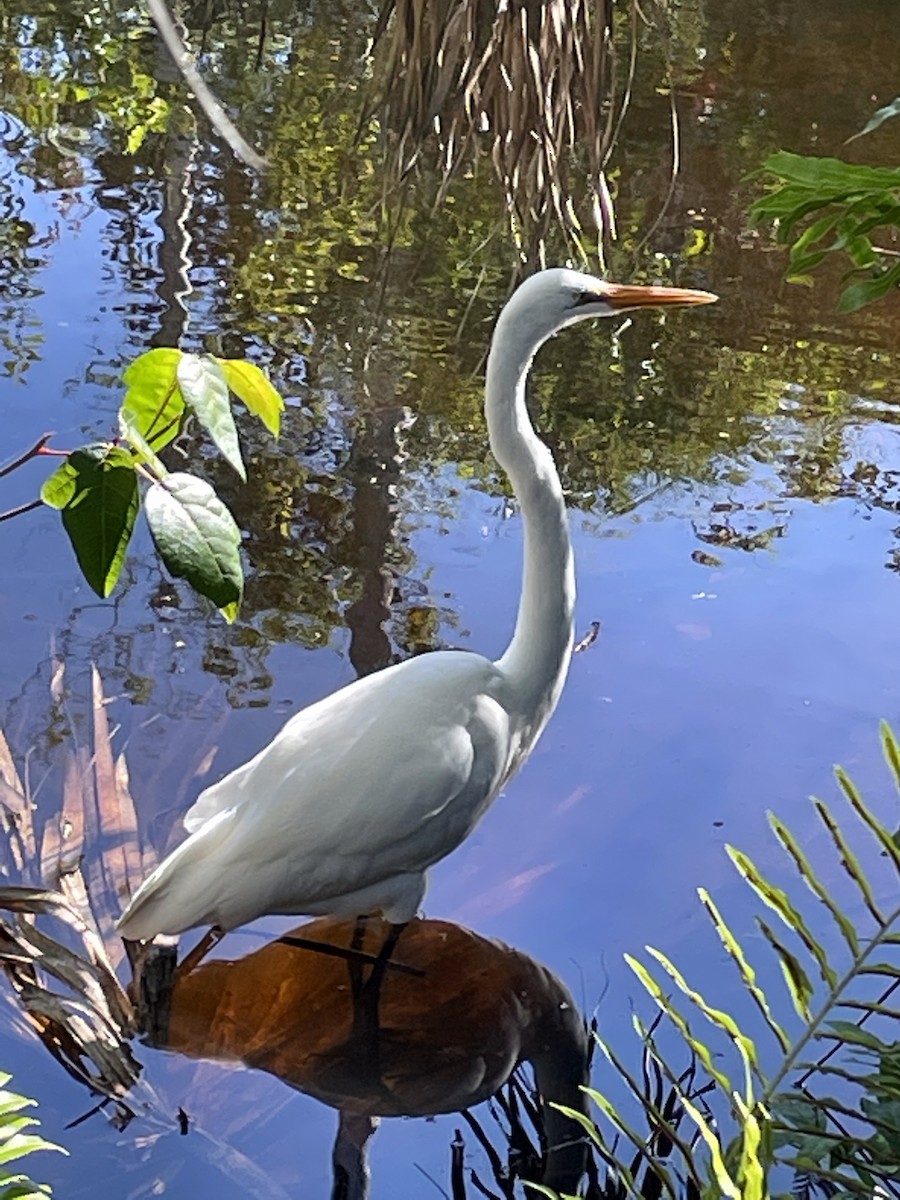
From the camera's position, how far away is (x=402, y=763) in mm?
1902

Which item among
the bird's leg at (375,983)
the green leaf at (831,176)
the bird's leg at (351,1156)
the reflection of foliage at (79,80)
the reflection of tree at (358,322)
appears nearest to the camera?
the green leaf at (831,176)

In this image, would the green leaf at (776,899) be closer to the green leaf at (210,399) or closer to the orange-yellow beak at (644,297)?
the green leaf at (210,399)

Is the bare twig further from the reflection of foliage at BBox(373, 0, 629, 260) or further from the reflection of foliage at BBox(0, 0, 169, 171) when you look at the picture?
the reflection of foliage at BBox(0, 0, 169, 171)

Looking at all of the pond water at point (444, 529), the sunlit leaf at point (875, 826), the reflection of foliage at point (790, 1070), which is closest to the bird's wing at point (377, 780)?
the pond water at point (444, 529)

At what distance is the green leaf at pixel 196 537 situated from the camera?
877 mm

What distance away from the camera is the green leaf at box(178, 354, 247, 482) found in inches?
35.8

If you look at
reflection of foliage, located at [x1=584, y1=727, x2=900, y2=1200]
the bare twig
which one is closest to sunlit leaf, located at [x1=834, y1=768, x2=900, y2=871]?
reflection of foliage, located at [x1=584, y1=727, x2=900, y2=1200]

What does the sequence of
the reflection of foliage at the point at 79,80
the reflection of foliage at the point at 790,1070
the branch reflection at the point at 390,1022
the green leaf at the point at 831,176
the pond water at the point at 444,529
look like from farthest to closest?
1. the reflection of foliage at the point at 79,80
2. the pond water at the point at 444,529
3. the branch reflection at the point at 390,1022
4. the green leaf at the point at 831,176
5. the reflection of foliage at the point at 790,1070

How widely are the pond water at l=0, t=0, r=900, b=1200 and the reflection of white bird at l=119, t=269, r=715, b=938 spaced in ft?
0.63

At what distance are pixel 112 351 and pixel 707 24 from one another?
15.3ft

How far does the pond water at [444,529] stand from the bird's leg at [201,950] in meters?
0.06

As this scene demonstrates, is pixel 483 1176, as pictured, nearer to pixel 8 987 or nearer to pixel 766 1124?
pixel 8 987

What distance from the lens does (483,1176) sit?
169 cm

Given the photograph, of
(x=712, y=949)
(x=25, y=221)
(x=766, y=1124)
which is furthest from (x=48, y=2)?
(x=766, y=1124)
